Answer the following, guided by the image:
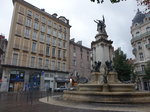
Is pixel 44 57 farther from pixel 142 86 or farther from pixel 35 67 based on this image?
pixel 142 86

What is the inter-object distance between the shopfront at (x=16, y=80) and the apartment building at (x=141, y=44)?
2867cm

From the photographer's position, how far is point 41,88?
109ft

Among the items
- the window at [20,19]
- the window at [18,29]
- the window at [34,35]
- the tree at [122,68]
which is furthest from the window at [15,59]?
the tree at [122,68]

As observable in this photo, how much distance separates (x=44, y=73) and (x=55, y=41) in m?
10.9

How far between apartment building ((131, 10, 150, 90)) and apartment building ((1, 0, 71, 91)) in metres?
20.7

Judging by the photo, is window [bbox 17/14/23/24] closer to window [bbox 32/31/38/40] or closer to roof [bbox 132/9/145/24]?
window [bbox 32/31/38/40]

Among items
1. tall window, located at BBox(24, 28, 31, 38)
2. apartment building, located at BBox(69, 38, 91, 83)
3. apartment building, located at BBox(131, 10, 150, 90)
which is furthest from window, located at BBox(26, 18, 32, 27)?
apartment building, located at BBox(131, 10, 150, 90)

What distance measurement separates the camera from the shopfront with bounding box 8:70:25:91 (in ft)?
94.1

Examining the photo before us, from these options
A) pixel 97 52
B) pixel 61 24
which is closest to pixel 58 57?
pixel 61 24

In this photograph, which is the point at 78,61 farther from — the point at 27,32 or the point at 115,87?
the point at 115,87

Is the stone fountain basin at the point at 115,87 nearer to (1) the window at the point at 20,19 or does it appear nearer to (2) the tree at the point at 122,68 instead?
(2) the tree at the point at 122,68

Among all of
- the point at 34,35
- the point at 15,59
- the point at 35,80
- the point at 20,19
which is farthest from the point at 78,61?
the point at 20,19

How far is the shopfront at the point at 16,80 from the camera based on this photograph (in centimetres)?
2867

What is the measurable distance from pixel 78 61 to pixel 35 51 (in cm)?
1664
